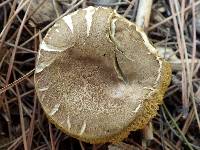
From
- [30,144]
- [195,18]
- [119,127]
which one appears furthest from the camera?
[195,18]

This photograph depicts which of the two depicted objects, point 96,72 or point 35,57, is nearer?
point 96,72

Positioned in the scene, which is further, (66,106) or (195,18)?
(195,18)

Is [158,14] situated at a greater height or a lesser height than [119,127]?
greater

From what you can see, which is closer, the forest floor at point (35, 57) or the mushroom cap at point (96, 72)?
the mushroom cap at point (96, 72)

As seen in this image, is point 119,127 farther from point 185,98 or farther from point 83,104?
point 185,98

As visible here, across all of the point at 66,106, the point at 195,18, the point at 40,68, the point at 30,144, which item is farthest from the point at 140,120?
the point at 195,18

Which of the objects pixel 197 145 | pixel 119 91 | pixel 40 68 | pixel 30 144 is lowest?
pixel 197 145

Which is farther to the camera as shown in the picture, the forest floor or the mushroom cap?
the forest floor

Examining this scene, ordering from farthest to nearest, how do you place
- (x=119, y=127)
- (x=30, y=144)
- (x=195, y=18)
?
(x=195, y=18) < (x=30, y=144) < (x=119, y=127)
